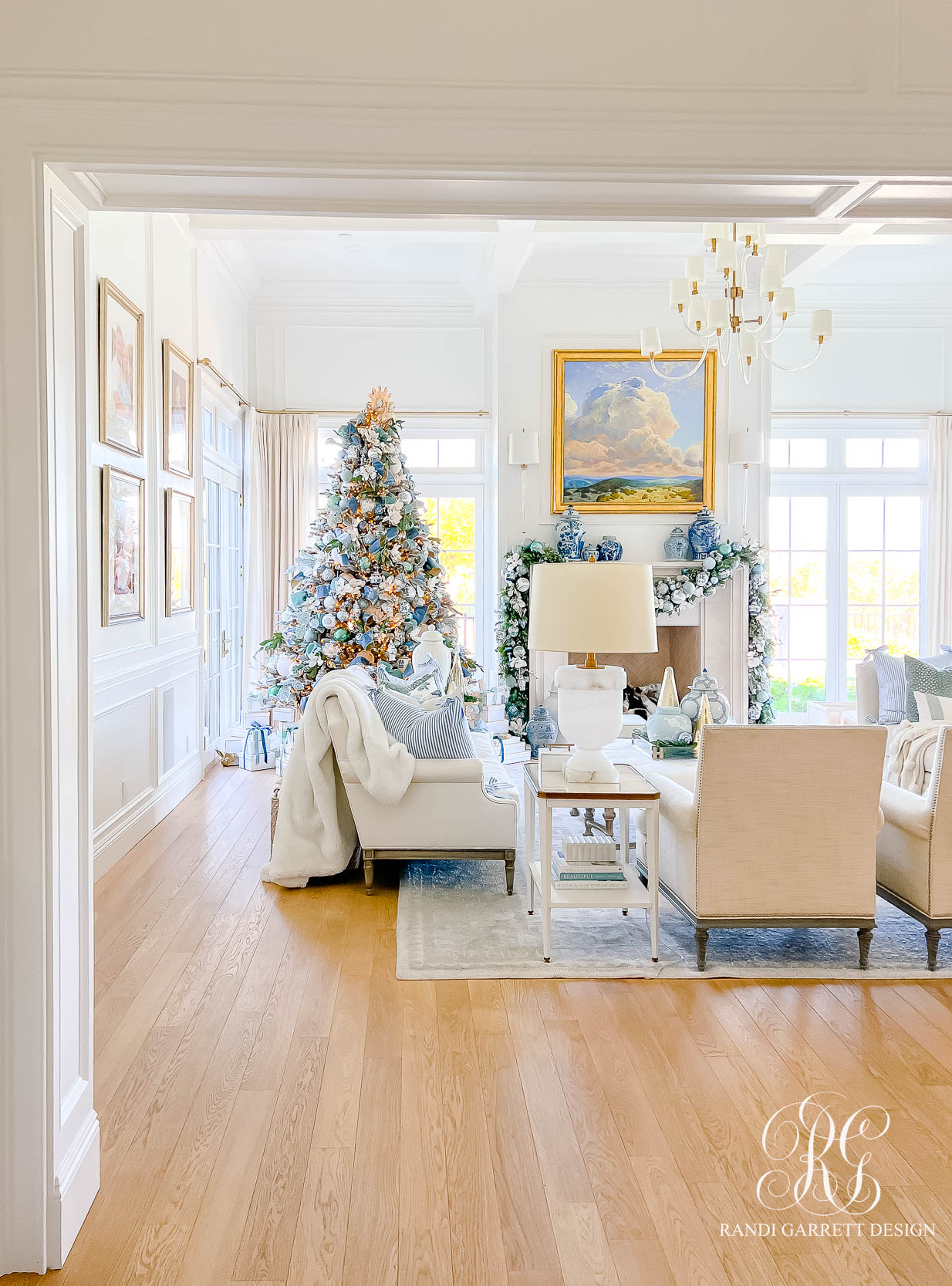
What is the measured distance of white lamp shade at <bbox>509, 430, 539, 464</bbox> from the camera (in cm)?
766

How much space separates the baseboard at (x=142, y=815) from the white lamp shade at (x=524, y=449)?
3.27 m

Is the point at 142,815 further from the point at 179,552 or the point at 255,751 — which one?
the point at 255,751

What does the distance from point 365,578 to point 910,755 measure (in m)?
3.85

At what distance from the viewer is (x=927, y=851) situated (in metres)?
3.44

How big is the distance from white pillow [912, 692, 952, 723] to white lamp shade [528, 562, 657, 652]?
9.40 feet

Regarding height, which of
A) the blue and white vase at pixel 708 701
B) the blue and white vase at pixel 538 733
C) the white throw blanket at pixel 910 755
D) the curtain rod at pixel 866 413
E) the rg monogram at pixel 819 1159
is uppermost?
the curtain rod at pixel 866 413

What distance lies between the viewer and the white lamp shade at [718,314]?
5.47 m

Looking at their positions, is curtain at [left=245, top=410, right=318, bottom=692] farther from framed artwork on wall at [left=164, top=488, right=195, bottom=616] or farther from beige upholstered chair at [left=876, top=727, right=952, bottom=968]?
beige upholstered chair at [left=876, top=727, right=952, bottom=968]

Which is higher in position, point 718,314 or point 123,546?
point 718,314

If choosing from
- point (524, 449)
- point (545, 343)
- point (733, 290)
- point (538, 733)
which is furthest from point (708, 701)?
point (545, 343)

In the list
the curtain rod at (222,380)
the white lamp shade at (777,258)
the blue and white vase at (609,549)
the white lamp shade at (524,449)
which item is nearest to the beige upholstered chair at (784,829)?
the white lamp shade at (777,258)

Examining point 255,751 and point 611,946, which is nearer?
point 611,946

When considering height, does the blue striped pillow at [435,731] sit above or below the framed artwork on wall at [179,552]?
below

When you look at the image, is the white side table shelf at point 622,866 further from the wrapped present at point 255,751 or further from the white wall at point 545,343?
Answer: the white wall at point 545,343
